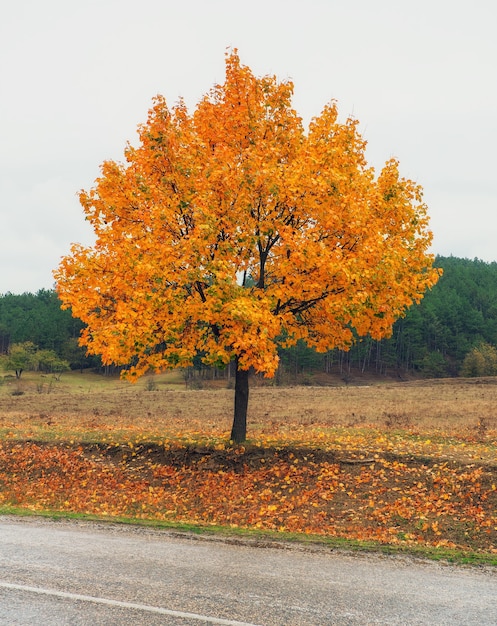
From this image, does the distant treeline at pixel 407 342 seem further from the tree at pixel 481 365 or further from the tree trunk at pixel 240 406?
the tree trunk at pixel 240 406

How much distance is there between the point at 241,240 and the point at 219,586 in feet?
28.8

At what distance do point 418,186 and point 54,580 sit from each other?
13027mm

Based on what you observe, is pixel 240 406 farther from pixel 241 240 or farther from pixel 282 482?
pixel 241 240

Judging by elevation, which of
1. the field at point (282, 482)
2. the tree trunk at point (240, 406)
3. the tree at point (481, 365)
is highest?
the tree at point (481, 365)

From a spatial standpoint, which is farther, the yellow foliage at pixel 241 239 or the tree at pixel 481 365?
Result: the tree at pixel 481 365

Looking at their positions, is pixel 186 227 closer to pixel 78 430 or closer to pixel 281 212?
pixel 281 212

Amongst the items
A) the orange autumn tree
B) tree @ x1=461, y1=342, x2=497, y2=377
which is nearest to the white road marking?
the orange autumn tree

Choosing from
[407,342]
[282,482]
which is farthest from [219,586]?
[407,342]

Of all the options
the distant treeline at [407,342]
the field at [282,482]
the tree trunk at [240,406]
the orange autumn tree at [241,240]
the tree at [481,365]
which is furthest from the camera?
the distant treeline at [407,342]

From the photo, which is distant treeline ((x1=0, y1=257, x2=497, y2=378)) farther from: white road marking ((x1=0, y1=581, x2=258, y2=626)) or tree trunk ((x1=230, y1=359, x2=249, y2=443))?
white road marking ((x1=0, y1=581, x2=258, y2=626))

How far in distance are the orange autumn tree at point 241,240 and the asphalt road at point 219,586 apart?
5.26 meters

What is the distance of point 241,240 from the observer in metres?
14.5

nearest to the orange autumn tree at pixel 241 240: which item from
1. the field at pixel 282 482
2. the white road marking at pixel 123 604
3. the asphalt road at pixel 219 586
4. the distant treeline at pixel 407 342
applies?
the field at pixel 282 482

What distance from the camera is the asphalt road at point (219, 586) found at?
654 cm
